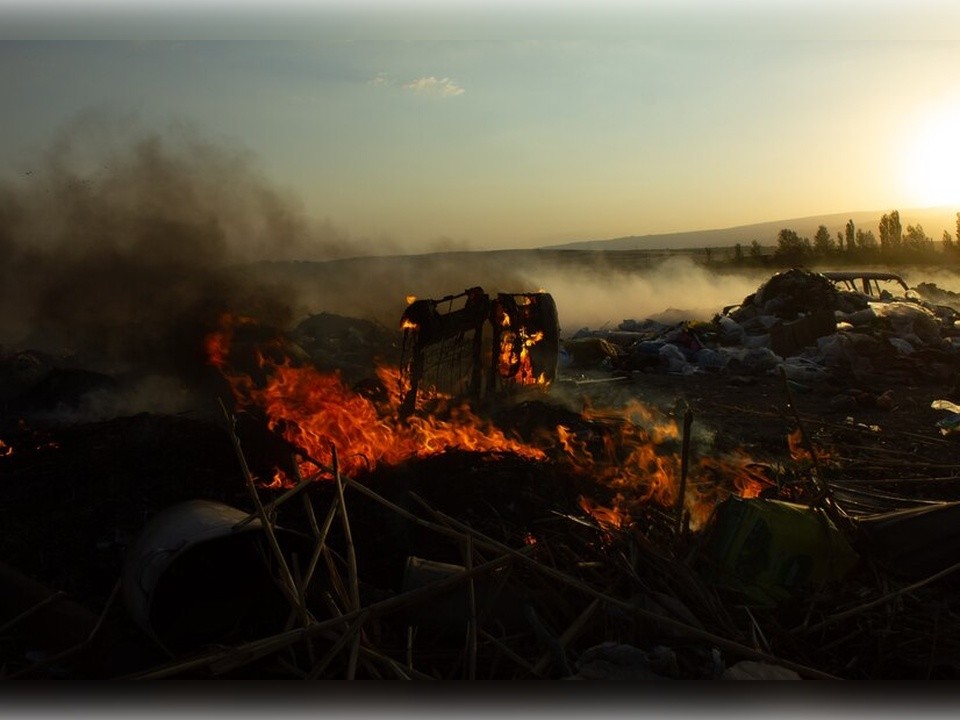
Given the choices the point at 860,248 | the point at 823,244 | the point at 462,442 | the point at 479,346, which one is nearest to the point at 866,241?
the point at 860,248

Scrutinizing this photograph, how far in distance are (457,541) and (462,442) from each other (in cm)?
191

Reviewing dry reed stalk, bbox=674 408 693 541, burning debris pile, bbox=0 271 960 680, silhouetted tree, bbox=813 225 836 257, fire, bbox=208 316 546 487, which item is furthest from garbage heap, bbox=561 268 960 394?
silhouetted tree, bbox=813 225 836 257

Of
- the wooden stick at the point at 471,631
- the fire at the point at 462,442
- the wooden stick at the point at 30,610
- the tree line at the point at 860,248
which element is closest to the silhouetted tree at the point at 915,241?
the tree line at the point at 860,248

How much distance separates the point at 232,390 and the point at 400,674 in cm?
442

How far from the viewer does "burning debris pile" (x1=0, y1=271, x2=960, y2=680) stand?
10.5 ft

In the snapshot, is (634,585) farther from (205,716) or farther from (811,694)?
(205,716)

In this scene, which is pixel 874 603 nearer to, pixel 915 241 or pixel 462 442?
pixel 462 442

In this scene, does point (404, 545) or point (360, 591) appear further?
point (404, 545)

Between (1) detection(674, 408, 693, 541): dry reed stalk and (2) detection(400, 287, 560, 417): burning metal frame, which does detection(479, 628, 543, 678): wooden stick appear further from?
(2) detection(400, 287, 560, 417): burning metal frame

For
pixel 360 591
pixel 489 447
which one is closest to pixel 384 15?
pixel 489 447

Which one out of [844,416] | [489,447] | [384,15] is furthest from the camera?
[844,416]

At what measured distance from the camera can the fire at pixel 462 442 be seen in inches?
192

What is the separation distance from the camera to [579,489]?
4.73 meters

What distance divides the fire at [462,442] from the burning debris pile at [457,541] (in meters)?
0.03
